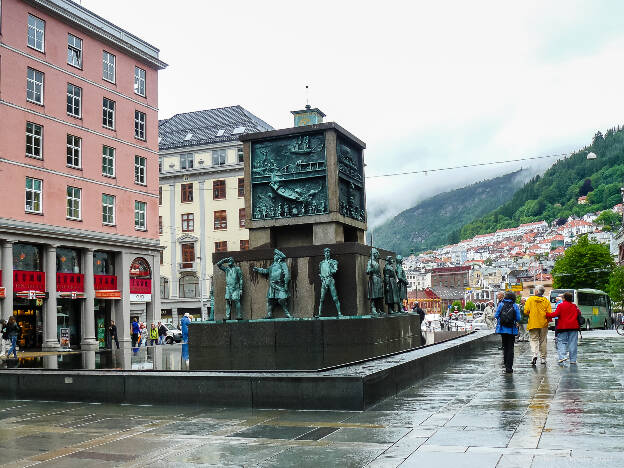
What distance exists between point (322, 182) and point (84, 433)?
42.7 ft

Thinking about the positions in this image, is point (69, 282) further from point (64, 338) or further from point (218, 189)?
point (218, 189)

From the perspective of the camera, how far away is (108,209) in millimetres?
45594

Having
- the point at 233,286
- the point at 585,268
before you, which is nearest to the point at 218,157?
the point at 233,286

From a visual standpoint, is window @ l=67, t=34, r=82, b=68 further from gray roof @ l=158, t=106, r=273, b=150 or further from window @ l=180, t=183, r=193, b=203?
window @ l=180, t=183, r=193, b=203

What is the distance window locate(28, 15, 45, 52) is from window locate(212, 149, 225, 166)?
105 ft

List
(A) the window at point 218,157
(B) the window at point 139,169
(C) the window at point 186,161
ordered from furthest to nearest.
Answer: (C) the window at point 186,161 → (A) the window at point 218,157 → (B) the window at point 139,169

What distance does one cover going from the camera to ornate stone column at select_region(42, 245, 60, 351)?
40.2m

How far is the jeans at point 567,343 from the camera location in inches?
700

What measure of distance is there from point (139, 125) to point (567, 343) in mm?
37482

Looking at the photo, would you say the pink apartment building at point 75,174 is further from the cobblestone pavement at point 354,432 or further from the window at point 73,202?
the cobblestone pavement at point 354,432

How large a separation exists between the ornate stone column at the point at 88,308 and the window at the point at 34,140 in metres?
6.57

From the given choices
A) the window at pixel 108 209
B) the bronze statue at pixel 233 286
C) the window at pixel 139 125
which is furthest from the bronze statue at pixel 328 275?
the window at pixel 139 125

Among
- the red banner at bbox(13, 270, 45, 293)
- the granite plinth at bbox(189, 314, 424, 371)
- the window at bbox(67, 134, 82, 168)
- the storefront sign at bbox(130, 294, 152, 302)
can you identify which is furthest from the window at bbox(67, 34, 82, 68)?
the granite plinth at bbox(189, 314, 424, 371)

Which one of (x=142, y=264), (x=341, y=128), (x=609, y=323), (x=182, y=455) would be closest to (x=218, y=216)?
(x=142, y=264)
